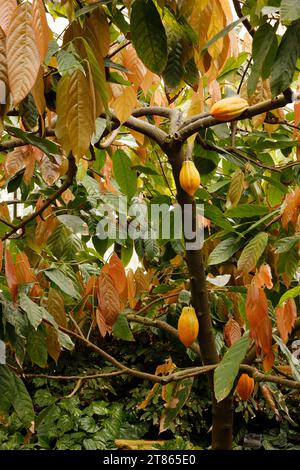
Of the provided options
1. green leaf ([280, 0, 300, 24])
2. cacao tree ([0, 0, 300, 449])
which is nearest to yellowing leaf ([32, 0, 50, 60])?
cacao tree ([0, 0, 300, 449])

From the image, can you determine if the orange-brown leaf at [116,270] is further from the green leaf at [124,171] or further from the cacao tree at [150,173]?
the green leaf at [124,171]

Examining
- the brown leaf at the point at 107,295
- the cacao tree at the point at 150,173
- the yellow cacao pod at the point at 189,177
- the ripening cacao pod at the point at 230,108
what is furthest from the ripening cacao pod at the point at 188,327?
the ripening cacao pod at the point at 230,108

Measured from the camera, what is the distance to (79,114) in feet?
1.46

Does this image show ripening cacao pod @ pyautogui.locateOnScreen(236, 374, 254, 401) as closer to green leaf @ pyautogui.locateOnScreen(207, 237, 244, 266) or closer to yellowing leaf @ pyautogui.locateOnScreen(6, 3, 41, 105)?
green leaf @ pyautogui.locateOnScreen(207, 237, 244, 266)

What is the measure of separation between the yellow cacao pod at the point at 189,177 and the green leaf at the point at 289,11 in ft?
1.28

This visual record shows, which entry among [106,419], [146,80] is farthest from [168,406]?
[106,419]

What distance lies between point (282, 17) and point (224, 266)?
2.95ft

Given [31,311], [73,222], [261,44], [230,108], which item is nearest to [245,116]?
[230,108]

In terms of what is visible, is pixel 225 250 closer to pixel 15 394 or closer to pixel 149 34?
pixel 15 394

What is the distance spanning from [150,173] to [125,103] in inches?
16.1

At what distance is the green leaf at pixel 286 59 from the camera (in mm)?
510

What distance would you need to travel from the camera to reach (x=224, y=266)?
1303mm

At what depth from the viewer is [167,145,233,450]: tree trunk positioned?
35.7 inches

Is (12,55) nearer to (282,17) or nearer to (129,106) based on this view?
(282,17)
